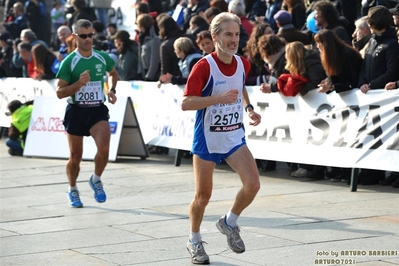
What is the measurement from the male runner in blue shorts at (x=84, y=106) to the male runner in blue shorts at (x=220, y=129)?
10.4 feet

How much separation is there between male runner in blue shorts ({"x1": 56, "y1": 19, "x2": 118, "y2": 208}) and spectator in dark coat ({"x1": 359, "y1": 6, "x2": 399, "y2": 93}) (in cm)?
315

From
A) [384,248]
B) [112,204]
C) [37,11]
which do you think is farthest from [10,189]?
[37,11]

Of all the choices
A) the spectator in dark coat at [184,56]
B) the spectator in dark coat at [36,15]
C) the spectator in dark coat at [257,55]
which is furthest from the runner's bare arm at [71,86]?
the spectator in dark coat at [36,15]

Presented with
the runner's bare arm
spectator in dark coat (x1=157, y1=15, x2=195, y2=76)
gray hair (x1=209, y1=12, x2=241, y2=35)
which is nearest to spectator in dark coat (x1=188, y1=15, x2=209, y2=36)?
spectator in dark coat (x1=157, y1=15, x2=195, y2=76)

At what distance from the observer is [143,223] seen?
9.43 meters

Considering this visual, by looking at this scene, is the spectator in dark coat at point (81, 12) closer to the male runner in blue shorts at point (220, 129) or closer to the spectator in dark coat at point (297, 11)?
the spectator in dark coat at point (297, 11)

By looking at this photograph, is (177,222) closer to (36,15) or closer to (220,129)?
(220,129)

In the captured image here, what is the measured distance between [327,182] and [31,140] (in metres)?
6.05

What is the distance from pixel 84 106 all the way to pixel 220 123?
346cm

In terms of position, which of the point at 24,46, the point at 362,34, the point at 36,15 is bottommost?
the point at 24,46

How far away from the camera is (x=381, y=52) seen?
11.0m

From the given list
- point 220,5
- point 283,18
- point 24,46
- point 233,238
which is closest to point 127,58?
point 220,5

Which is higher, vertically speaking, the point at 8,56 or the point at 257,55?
the point at 257,55

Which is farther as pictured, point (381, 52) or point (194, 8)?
point (194, 8)
